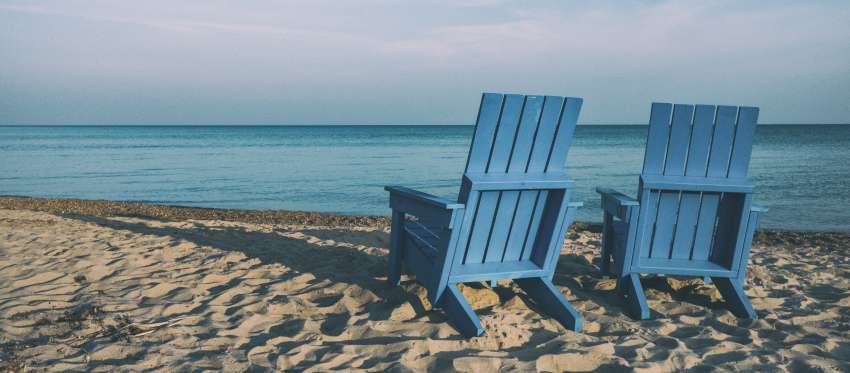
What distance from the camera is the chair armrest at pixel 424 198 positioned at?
276 centimetres

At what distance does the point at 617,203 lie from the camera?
343 cm

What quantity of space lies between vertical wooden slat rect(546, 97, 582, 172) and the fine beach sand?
0.87m

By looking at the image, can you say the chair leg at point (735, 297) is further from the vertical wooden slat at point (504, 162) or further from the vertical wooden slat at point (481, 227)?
the vertical wooden slat at point (481, 227)

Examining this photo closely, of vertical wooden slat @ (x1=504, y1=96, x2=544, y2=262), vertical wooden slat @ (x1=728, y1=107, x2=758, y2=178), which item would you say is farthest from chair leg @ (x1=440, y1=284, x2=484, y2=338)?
vertical wooden slat @ (x1=728, y1=107, x2=758, y2=178)

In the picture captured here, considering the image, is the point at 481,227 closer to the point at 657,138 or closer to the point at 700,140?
the point at 657,138

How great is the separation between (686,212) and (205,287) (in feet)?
10.1

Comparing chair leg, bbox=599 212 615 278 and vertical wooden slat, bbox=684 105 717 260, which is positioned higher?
vertical wooden slat, bbox=684 105 717 260

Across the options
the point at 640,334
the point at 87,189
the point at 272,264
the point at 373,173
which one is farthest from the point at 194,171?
the point at 640,334

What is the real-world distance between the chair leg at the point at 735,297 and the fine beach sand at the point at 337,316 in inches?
2.9

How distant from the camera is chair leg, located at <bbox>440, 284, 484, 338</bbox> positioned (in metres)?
2.79

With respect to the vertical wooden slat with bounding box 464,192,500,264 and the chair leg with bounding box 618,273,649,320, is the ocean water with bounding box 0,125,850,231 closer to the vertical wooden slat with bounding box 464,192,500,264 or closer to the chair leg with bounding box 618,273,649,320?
the chair leg with bounding box 618,273,649,320

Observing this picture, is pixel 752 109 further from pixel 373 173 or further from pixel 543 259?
pixel 373 173

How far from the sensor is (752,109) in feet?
10.8

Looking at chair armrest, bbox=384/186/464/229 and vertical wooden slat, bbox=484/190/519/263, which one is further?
vertical wooden slat, bbox=484/190/519/263
